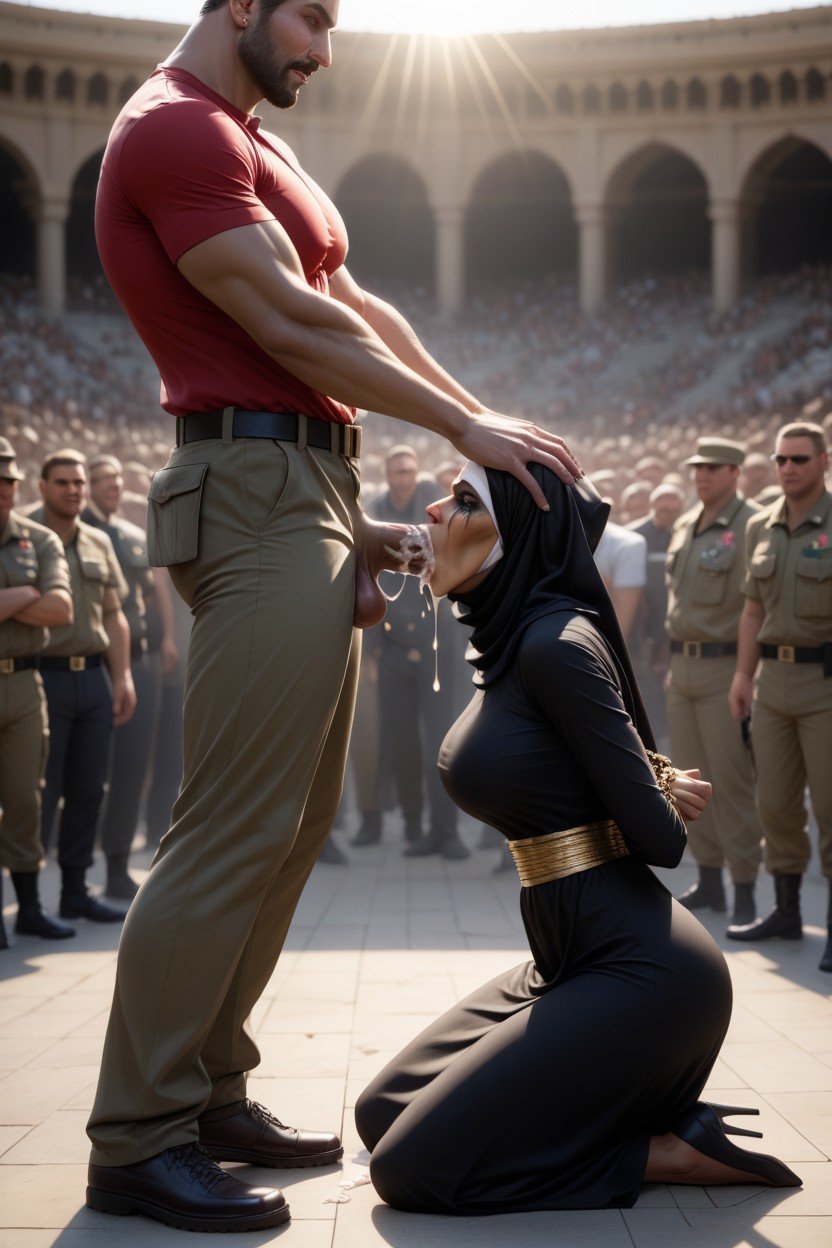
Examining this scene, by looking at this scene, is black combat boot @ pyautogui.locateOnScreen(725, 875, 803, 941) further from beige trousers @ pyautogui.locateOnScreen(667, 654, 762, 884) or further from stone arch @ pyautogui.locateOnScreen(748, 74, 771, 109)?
stone arch @ pyautogui.locateOnScreen(748, 74, 771, 109)

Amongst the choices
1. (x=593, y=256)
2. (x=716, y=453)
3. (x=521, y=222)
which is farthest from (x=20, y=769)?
(x=521, y=222)

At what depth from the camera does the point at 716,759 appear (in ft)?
22.4

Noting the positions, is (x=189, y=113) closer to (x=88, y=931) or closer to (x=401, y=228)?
(x=88, y=931)

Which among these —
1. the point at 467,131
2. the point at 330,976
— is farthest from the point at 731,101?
the point at 330,976

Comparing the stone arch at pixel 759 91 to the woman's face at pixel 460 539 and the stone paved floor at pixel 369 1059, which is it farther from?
the woman's face at pixel 460 539

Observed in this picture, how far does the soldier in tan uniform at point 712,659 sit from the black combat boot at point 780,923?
482 mm

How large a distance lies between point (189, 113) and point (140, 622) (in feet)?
17.4

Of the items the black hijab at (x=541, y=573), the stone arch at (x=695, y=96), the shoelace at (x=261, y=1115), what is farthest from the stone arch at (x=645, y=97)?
the shoelace at (x=261, y=1115)

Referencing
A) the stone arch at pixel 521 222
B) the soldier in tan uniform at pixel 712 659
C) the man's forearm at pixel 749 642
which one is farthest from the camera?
the stone arch at pixel 521 222

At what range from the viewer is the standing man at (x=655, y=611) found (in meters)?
8.88

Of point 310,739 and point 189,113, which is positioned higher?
point 189,113

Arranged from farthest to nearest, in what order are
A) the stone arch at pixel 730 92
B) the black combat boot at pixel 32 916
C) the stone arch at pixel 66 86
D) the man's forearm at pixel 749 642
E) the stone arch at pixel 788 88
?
the stone arch at pixel 66 86, the stone arch at pixel 730 92, the stone arch at pixel 788 88, the man's forearm at pixel 749 642, the black combat boot at pixel 32 916

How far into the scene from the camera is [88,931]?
6.40m

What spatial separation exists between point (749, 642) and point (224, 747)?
4.11 metres
